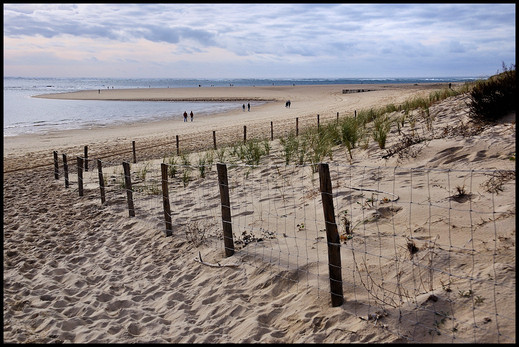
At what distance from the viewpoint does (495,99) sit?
8.92 metres

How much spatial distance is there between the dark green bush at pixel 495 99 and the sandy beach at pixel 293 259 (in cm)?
40

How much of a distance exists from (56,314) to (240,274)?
2220mm

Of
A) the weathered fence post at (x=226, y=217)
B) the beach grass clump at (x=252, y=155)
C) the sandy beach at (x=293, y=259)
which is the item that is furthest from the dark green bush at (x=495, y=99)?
the weathered fence post at (x=226, y=217)

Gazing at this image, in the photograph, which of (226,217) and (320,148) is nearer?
(226,217)

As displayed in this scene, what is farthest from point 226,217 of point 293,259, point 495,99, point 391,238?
point 495,99

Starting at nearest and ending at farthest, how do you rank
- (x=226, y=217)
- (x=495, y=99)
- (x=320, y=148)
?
(x=226, y=217)
(x=495, y=99)
(x=320, y=148)

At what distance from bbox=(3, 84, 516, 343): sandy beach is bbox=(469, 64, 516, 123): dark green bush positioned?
40cm

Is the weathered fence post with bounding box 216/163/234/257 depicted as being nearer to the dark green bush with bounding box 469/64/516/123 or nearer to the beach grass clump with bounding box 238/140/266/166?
the beach grass clump with bounding box 238/140/266/166

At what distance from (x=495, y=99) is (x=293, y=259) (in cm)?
625

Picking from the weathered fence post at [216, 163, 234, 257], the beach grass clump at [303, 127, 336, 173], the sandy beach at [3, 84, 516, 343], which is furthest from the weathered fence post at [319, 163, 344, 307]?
the beach grass clump at [303, 127, 336, 173]

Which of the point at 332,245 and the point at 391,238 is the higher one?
the point at 332,245

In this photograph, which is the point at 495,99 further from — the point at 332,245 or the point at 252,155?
the point at 332,245

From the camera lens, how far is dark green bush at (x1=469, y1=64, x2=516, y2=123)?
877 centimetres

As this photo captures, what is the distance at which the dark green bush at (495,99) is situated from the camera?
877 centimetres
